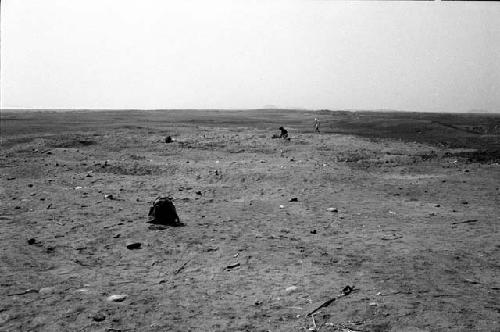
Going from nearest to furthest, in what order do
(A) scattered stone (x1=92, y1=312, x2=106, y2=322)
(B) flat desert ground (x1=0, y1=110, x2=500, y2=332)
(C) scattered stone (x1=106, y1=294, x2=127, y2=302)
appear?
1. (A) scattered stone (x1=92, y1=312, x2=106, y2=322)
2. (B) flat desert ground (x1=0, y1=110, x2=500, y2=332)
3. (C) scattered stone (x1=106, y1=294, x2=127, y2=302)

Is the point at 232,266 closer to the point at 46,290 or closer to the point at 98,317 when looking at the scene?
the point at 98,317

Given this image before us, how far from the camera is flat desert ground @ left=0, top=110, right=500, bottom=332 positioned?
3805mm

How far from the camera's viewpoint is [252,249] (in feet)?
18.7

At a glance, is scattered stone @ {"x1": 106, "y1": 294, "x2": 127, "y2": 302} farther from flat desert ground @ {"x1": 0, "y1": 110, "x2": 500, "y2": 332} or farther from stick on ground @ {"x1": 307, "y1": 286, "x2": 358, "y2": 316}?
stick on ground @ {"x1": 307, "y1": 286, "x2": 358, "y2": 316}

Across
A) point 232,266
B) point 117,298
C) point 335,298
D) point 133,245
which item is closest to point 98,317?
point 117,298

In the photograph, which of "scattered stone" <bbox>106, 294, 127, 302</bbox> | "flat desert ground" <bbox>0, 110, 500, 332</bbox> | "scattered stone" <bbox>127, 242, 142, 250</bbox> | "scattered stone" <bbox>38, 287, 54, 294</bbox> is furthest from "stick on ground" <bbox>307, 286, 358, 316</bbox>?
"scattered stone" <bbox>127, 242, 142, 250</bbox>

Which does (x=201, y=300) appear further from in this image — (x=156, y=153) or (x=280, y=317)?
(x=156, y=153)

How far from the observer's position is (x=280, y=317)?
149 inches

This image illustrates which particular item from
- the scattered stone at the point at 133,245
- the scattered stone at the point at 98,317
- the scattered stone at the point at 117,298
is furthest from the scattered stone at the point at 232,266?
the scattered stone at the point at 98,317

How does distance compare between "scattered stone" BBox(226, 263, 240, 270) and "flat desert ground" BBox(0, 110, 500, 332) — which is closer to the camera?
"flat desert ground" BBox(0, 110, 500, 332)

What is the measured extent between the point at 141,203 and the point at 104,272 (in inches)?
148

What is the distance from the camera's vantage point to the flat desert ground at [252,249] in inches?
150

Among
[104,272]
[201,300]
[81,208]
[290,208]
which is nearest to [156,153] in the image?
[81,208]

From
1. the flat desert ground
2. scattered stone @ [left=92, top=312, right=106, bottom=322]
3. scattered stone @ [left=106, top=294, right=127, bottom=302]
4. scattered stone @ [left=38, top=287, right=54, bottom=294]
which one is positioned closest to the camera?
scattered stone @ [left=92, top=312, right=106, bottom=322]
